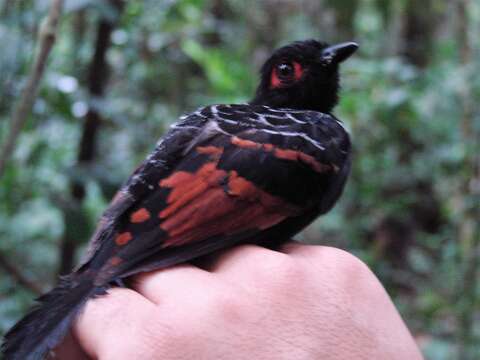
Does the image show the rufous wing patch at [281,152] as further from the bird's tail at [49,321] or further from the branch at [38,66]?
the branch at [38,66]

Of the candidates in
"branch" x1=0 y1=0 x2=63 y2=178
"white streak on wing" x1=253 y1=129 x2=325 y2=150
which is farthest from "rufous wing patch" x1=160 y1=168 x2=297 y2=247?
"branch" x1=0 y1=0 x2=63 y2=178

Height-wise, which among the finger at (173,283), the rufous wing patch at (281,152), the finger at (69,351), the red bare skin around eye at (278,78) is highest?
the red bare skin around eye at (278,78)

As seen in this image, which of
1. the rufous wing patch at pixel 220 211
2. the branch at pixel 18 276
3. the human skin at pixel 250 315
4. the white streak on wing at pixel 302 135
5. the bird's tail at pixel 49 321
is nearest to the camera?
the human skin at pixel 250 315

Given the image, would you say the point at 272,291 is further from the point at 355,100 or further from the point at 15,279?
the point at 355,100

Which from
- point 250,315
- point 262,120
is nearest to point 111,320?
point 250,315

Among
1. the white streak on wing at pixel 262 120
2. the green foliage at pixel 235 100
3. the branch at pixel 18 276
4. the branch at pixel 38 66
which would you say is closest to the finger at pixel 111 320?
the white streak on wing at pixel 262 120

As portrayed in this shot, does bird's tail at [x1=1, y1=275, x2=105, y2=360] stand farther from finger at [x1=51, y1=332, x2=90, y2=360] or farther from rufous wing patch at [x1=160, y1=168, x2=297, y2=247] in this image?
rufous wing patch at [x1=160, y1=168, x2=297, y2=247]

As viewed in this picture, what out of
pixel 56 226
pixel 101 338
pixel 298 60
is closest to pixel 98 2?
pixel 298 60
